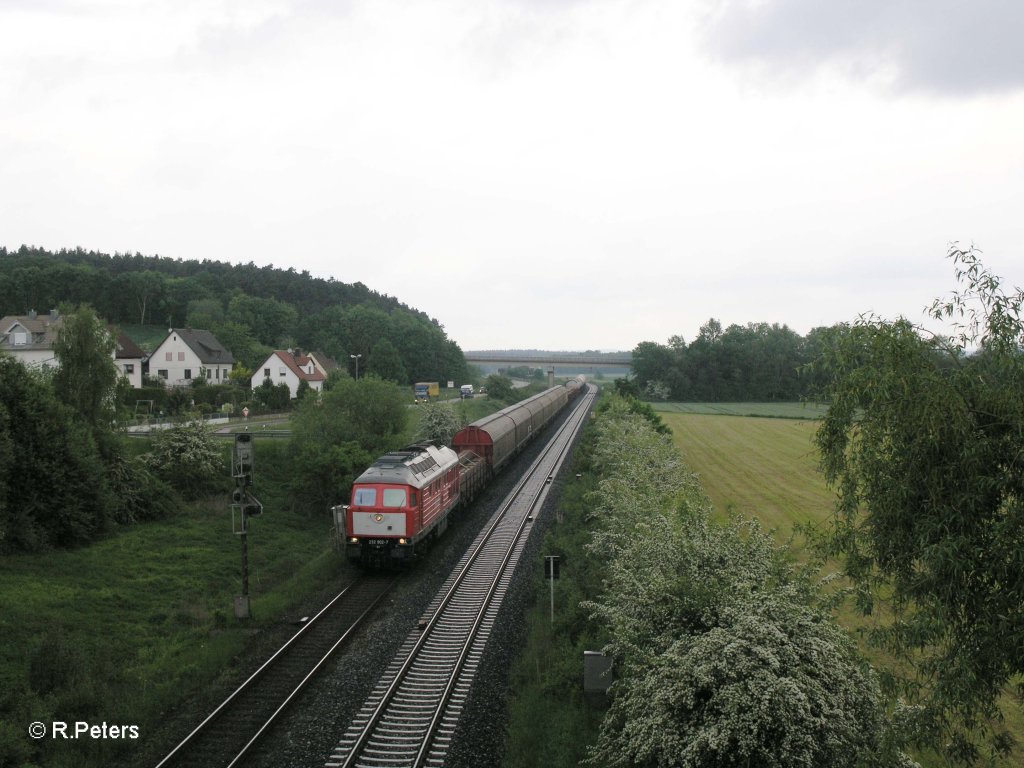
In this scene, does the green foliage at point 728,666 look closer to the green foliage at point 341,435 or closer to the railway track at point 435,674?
the railway track at point 435,674

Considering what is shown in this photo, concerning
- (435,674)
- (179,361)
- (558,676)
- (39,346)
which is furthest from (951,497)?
(179,361)

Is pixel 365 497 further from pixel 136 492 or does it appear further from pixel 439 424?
pixel 439 424

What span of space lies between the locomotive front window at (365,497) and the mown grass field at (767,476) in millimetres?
10118

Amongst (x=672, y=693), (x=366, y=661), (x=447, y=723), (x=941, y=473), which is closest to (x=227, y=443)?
(x=366, y=661)

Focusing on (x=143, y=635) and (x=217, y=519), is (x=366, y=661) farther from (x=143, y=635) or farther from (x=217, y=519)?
(x=217, y=519)

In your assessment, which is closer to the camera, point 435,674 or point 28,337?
point 435,674

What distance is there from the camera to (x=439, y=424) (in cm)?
4250

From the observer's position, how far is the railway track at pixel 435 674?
1201 centimetres

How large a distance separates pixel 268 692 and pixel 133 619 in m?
7.11

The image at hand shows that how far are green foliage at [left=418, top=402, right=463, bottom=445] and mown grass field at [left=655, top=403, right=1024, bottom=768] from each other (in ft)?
44.7

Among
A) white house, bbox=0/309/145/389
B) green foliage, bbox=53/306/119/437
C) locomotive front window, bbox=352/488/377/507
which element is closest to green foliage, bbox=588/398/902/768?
locomotive front window, bbox=352/488/377/507

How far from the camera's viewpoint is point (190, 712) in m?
13.1

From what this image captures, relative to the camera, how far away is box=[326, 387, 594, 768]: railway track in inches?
473

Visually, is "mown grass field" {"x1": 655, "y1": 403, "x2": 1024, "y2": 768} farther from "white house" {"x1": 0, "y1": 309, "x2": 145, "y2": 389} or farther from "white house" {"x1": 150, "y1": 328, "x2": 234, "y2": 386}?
"white house" {"x1": 150, "y1": 328, "x2": 234, "y2": 386}
